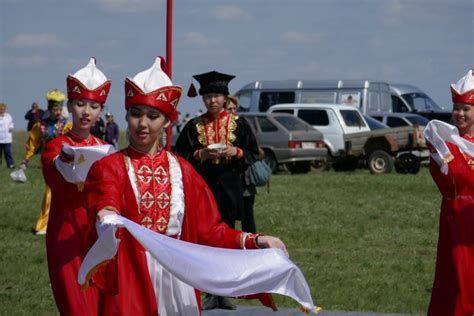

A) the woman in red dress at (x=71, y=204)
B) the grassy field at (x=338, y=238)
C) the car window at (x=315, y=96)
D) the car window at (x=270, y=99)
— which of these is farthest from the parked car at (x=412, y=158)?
the woman in red dress at (x=71, y=204)

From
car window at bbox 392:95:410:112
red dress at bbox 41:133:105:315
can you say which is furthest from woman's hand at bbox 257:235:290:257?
car window at bbox 392:95:410:112

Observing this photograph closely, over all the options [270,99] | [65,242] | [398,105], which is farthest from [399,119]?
[65,242]

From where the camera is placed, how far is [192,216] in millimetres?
5742

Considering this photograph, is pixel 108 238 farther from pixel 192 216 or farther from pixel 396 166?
pixel 396 166

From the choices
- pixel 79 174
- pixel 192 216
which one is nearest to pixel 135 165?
pixel 192 216

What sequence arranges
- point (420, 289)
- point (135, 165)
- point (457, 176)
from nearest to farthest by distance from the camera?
1. point (135, 165)
2. point (457, 176)
3. point (420, 289)

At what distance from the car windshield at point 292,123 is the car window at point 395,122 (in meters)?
4.11

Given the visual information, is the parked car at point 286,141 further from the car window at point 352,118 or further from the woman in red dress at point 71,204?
the woman in red dress at point 71,204

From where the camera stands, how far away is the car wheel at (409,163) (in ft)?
86.7

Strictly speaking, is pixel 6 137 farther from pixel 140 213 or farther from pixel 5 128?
pixel 140 213

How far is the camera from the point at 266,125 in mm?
26641

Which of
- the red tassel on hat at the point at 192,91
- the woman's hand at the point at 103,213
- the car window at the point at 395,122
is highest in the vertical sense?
the red tassel on hat at the point at 192,91

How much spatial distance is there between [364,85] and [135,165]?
28.6 m

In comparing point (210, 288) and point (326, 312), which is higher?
point (210, 288)
